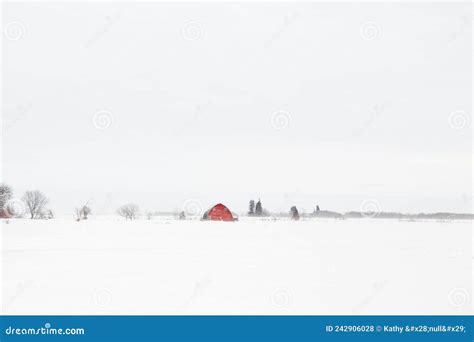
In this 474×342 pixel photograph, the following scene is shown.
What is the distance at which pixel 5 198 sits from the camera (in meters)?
67.8

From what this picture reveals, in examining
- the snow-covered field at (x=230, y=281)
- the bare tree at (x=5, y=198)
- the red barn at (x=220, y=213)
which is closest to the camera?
the snow-covered field at (x=230, y=281)

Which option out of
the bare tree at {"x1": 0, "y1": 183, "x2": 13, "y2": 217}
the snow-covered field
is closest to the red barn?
the bare tree at {"x1": 0, "y1": 183, "x2": 13, "y2": 217}

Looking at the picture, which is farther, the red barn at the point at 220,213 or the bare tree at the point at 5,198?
the red barn at the point at 220,213

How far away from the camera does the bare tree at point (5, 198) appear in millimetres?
60250

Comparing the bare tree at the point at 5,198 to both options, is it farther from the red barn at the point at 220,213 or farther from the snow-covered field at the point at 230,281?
the snow-covered field at the point at 230,281

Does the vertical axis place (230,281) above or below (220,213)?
below

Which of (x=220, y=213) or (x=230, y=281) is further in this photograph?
(x=220, y=213)

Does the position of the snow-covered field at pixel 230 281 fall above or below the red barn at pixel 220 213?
below

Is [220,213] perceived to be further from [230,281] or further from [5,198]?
[230,281]

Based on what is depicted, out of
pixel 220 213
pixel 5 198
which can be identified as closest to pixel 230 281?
pixel 220 213

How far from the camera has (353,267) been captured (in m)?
16.7

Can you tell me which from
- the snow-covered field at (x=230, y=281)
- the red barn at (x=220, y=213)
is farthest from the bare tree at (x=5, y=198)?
the snow-covered field at (x=230, y=281)
